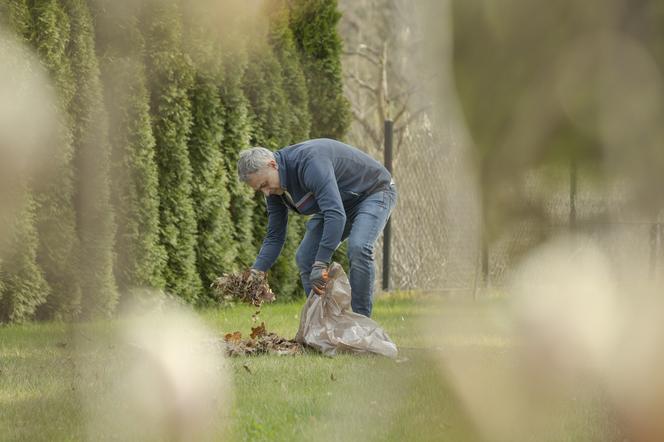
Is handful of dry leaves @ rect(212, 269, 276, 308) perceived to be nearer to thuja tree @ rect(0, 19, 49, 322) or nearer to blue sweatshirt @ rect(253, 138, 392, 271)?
blue sweatshirt @ rect(253, 138, 392, 271)

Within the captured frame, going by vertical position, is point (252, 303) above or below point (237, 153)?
below

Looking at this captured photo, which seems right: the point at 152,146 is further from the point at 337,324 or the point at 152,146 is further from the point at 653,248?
the point at 653,248

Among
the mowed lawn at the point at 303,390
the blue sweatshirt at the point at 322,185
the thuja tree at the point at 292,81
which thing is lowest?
the mowed lawn at the point at 303,390

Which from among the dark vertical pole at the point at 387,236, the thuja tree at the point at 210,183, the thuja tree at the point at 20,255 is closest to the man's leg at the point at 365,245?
the thuja tree at the point at 20,255

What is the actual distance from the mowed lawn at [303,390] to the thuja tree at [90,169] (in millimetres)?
783

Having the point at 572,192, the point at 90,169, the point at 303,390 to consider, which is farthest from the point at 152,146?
the point at 572,192

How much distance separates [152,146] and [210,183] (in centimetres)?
76

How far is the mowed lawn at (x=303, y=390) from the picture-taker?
0.75 metres

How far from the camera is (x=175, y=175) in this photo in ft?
25.1

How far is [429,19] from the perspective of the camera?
1.96 ft

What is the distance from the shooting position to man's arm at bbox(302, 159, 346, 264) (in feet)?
16.5

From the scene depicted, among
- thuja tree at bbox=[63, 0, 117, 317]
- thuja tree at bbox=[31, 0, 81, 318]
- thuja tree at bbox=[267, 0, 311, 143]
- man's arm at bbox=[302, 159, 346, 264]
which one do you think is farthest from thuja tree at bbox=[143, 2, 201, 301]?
man's arm at bbox=[302, 159, 346, 264]

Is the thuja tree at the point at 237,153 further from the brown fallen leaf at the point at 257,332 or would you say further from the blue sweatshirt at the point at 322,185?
the brown fallen leaf at the point at 257,332

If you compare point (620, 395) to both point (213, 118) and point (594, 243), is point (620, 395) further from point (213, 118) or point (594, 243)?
point (213, 118)
